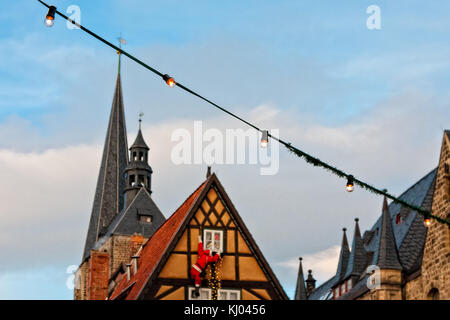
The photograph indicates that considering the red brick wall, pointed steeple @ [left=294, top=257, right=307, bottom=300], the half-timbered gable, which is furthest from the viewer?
pointed steeple @ [left=294, top=257, right=307, bottom=300]

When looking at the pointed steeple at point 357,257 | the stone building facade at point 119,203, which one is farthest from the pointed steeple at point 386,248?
the stone building facade at point 119,203

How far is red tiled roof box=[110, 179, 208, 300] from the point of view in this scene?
24.8 m

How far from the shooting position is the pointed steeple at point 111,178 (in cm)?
10650

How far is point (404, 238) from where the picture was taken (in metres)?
40.4

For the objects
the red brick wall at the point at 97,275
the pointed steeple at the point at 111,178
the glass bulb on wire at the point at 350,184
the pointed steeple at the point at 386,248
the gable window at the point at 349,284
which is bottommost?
the glass bulb on wire at the point at 350,184

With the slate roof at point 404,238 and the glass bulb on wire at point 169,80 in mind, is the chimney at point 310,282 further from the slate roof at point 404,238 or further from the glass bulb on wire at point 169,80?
the glass bulb on wire at point 169,80

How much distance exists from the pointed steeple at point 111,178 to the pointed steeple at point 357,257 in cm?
6342

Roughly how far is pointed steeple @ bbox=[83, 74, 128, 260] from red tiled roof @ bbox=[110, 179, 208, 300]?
76691 mm

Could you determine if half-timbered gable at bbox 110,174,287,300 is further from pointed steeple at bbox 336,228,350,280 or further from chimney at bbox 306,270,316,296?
chimney at bbox 306,270,316,296

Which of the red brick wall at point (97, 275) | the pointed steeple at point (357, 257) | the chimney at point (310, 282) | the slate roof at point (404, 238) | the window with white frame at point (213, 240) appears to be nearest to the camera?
the window with white frame at point (213, 240)

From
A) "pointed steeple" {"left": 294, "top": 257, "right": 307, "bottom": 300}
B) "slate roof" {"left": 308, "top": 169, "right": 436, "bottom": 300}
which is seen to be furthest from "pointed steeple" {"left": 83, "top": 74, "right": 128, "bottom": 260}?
"slate roof" {"left": 308, "top": 169, "right": 436, "bottom": 300}

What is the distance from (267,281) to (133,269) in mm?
5792
